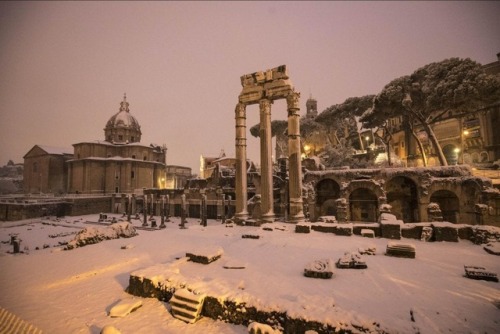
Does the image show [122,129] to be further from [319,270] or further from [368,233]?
[319,270]

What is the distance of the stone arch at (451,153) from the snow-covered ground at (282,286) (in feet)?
96.4

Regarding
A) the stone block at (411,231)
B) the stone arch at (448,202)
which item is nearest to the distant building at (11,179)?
the stone block at (411,231)

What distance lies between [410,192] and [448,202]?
2369mm

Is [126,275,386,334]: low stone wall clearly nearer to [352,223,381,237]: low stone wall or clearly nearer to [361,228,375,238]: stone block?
[361,228,375,238]: stone block

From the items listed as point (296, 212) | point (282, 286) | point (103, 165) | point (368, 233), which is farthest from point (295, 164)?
point (103, 165)

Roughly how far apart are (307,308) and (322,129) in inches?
1519

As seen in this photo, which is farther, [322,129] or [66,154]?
[66,154]

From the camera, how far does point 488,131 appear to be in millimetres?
25750

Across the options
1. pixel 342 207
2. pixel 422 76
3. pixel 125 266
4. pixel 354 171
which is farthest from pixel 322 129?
pixel 125 266

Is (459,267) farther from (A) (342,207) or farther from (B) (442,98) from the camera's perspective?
(B) (442,98)

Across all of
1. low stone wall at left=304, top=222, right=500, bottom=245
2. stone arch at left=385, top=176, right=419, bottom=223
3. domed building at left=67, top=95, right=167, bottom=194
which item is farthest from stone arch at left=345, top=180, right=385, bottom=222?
domed building at left=67, top=95, right=167, bottom=194

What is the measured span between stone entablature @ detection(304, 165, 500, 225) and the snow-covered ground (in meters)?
8.02

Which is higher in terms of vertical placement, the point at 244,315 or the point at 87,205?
the point at 87,205

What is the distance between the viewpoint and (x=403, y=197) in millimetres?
18406
